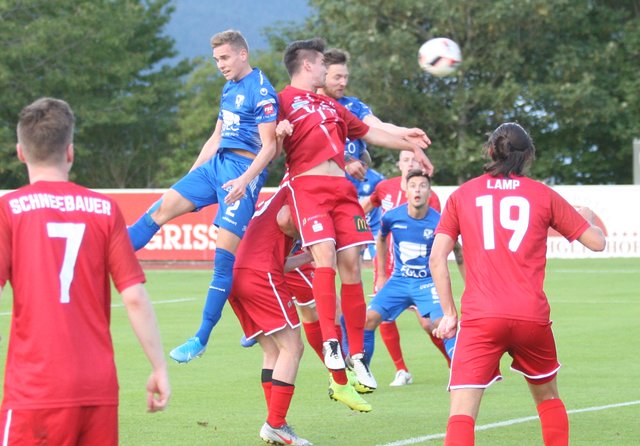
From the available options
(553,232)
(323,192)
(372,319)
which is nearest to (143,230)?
(323,192)

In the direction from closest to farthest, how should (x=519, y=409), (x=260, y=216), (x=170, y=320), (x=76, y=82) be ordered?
(x=260, y=216) < (x=519, y=409) < (x=170, y=320) < (x=76, y=82)

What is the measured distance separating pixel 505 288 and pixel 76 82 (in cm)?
5051

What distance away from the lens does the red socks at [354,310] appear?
31.0 ft

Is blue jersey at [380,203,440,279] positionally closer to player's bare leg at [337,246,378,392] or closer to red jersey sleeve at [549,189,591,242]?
player's bare leg at [337,246,378,392]

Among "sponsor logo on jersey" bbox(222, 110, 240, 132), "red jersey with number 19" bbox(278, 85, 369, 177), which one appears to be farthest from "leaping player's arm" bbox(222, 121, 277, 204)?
"sponsor logo on jersey" bbox(222, 110, 240, 132)

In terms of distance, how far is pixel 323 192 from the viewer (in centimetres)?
920

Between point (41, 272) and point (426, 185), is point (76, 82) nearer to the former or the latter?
point (426, 185)

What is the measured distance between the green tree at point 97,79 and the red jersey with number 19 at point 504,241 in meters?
47.0

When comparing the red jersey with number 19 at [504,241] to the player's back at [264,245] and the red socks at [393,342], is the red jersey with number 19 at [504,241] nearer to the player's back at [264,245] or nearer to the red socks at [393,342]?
the player's back at [264,245]

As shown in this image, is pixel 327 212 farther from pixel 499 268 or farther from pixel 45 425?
pixel 45 425

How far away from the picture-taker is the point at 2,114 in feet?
183

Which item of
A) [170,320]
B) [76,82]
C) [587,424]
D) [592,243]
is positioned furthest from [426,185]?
[76,82]

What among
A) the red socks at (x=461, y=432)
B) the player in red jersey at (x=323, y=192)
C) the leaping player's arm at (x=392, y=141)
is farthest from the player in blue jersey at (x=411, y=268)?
the red socks at (x=461, y=432)

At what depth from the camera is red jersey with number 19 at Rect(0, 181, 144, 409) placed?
16.2ft
